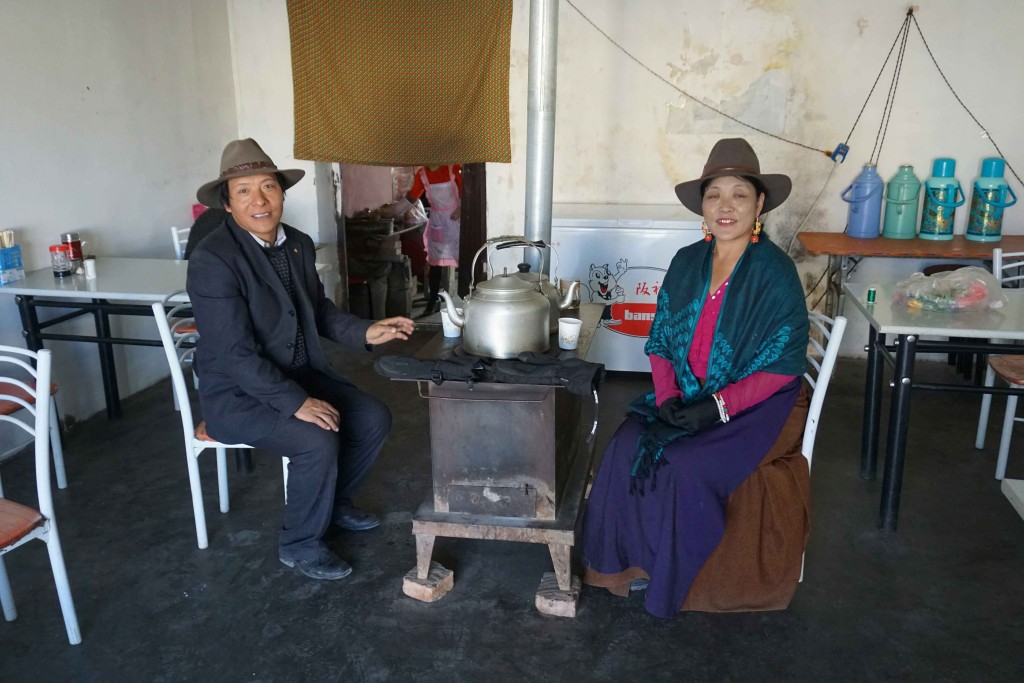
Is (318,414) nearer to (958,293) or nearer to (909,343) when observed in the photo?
(909,343)

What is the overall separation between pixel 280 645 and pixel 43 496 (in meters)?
0.73

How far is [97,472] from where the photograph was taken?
3281 millimetres

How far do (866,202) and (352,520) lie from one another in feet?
10.8

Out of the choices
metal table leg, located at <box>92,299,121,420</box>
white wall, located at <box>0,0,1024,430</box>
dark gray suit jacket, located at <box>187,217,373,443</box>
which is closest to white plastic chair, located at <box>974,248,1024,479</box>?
white wall, located at <box>0,0,1024,430</box>

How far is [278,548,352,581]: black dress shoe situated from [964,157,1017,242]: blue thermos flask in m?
3.77

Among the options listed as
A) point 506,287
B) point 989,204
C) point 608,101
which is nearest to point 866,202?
point 989,204

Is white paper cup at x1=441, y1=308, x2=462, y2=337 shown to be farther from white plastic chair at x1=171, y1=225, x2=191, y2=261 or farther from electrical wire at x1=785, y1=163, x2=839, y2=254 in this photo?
electrical wire at x1=785, y1=163, x2=839, y2=254

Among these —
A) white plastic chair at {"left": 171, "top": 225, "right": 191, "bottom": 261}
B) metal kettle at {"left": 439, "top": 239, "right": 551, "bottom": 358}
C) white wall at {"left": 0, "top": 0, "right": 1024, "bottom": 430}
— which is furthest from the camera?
white plastic chair at {"left": 171, "top": 225, "right": 191, "bottom": 261}

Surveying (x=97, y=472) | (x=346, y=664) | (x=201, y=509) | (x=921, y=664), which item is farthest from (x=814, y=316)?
(x=97, y=472)

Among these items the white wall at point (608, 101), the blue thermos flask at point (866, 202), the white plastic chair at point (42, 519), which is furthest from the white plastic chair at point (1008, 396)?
the white plastic chair at point (42, 519)

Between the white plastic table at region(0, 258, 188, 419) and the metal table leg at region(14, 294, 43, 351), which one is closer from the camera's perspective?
the white plastic table at region(0, 258, 188, 419)

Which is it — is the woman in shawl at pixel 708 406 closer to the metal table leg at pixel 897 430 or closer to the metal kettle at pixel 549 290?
the metal kettle at pixel 549 290

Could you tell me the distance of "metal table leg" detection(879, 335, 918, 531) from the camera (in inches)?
103

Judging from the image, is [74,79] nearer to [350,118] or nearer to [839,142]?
[350,118]
